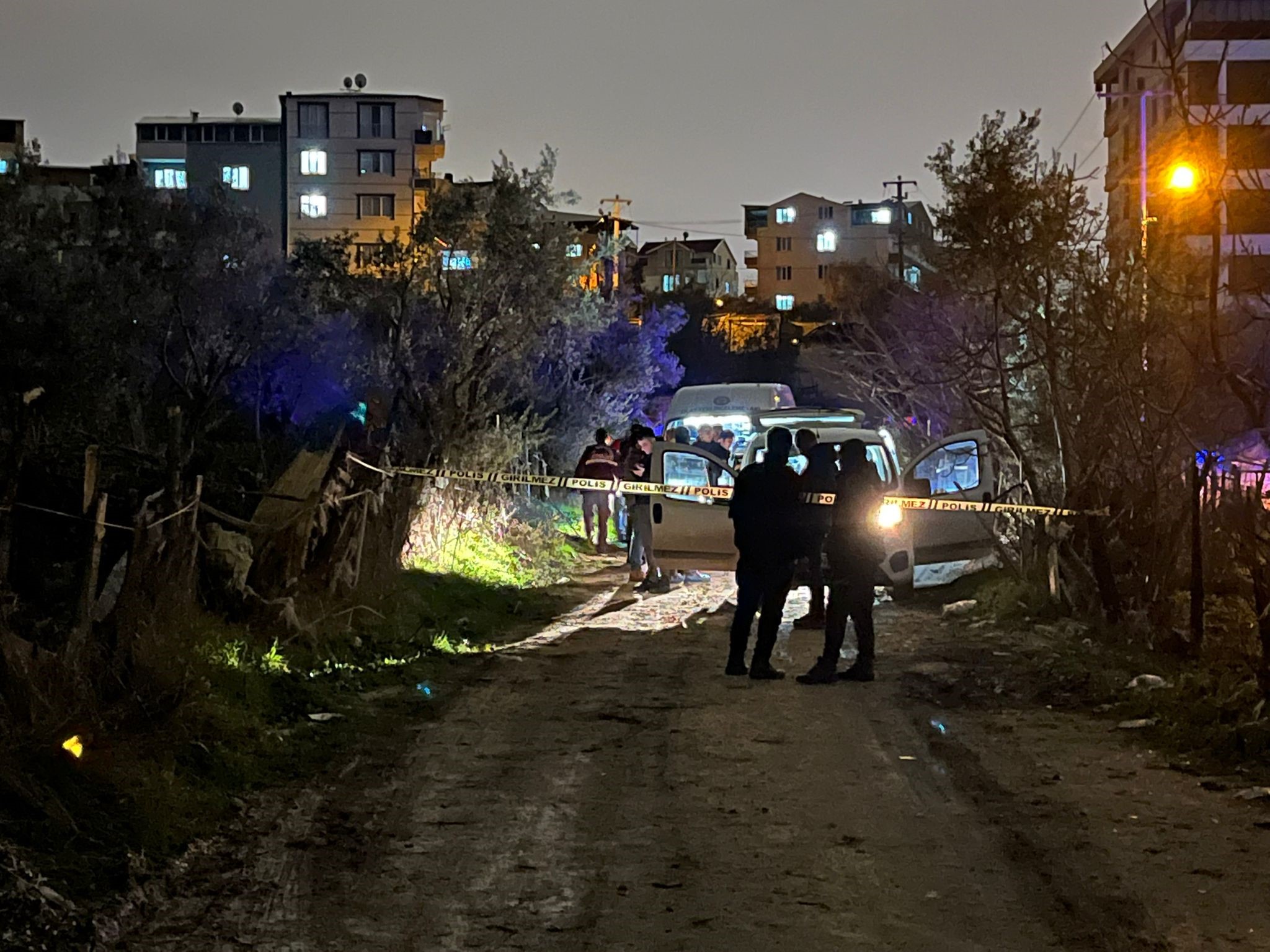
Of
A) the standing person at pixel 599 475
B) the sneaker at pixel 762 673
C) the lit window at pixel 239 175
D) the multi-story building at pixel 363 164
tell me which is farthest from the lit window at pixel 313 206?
the sneaker at pixel 762 673

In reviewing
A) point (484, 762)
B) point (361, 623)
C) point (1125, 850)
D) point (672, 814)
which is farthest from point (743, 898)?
point (361, 623)

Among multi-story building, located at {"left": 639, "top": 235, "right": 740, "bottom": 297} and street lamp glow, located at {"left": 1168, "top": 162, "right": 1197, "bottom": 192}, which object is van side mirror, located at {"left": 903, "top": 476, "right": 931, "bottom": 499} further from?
multi-story building, located at {"left": 639, "top": 235, "right": 740, "bottom": 297}

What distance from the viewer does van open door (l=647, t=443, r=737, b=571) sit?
14562 millimetres

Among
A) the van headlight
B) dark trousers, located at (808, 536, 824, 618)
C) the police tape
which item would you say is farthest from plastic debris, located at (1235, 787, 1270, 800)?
the van headlight

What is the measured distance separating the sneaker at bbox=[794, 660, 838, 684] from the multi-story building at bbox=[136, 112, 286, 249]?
66684 mm

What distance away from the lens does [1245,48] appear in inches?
1805

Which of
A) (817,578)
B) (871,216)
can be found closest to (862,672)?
(817,578)

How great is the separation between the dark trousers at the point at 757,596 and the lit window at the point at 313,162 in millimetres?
66295

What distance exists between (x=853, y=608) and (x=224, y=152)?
7075 centimetres

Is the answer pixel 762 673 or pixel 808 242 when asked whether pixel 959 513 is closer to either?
pixel 762 673

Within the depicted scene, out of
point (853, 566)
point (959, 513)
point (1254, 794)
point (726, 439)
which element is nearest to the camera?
point (1254, 794)

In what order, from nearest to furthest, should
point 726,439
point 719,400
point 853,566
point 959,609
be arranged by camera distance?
1. point 853,566
2. point 959,609
3. point 726,439
4. point 719,400

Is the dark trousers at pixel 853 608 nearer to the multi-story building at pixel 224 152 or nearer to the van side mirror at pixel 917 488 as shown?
the van side mirror at pixel 917 488

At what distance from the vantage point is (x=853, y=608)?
10.3 meters
